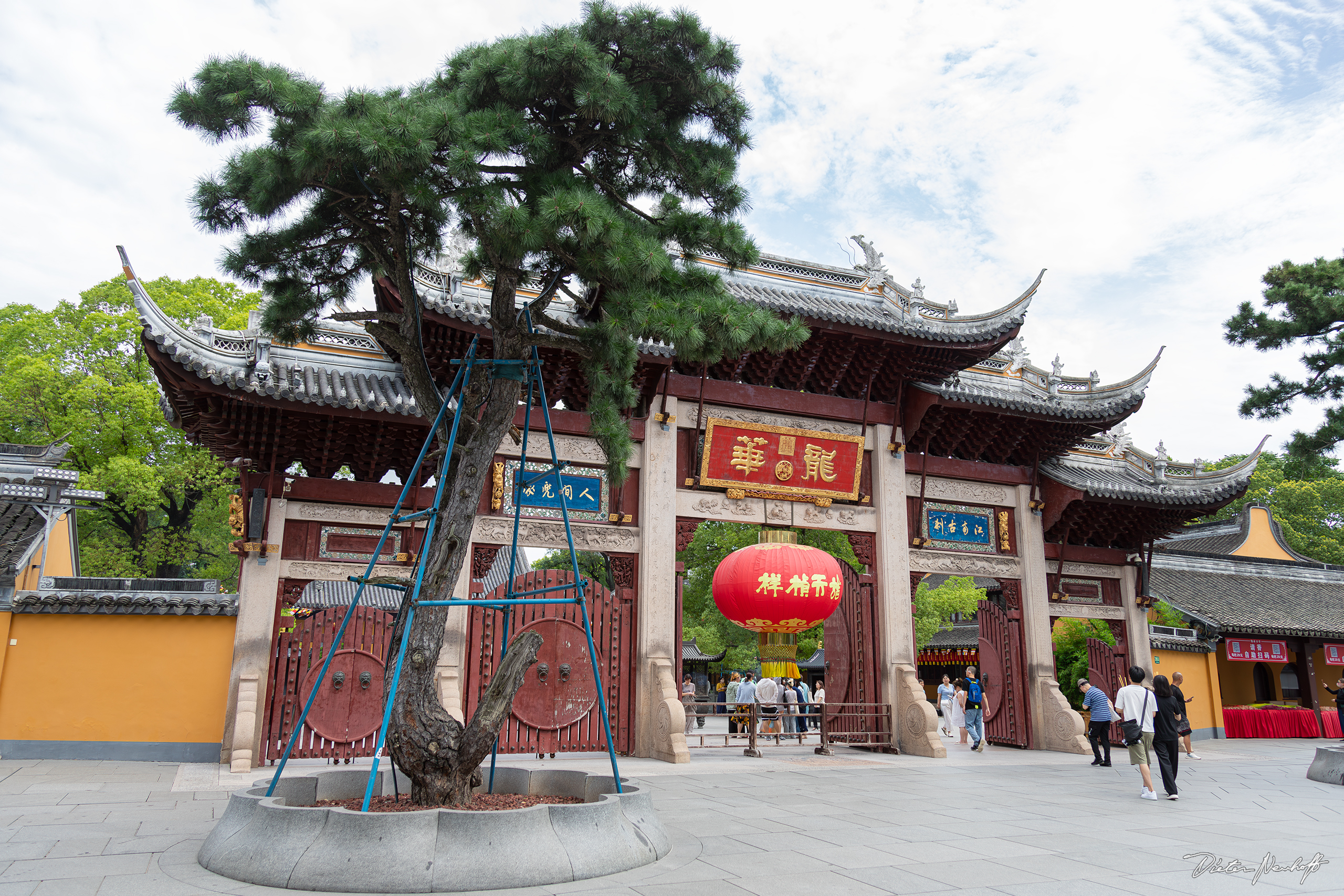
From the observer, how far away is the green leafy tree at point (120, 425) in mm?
20156

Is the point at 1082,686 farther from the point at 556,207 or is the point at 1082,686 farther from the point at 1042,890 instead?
the point at 556,207

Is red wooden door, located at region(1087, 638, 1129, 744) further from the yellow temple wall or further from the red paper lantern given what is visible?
the yellow temple wall

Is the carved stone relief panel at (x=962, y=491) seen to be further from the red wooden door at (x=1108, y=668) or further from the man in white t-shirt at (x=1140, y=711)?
the man in white t-shirt at (x=1140, y=711)

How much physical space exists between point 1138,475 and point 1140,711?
778 centimetres

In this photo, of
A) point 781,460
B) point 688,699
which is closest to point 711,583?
point 688,699

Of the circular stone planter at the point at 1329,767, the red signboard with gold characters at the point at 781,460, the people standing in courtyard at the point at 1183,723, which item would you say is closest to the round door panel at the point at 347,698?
the red signboard with gold characters at the point at 781,460

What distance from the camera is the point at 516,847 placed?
439 centimetres

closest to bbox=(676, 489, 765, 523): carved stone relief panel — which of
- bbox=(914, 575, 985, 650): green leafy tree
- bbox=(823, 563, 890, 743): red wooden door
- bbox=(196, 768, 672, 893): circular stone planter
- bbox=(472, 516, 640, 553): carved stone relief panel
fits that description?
bbox=(472, 516, 640, 553): carved stone relief panel

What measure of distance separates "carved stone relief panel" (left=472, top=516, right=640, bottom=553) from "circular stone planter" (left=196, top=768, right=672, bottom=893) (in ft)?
18.4

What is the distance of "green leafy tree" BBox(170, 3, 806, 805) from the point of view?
209 inches

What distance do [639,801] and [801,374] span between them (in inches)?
328

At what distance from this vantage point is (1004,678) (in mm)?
13641

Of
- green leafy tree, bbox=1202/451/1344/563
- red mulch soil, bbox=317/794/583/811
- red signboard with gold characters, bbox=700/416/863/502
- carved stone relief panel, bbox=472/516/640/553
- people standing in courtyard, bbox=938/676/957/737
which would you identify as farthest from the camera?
green leafy tree, bbox=1202/451/1344/563

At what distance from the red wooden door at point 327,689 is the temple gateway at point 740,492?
1.2 inches
